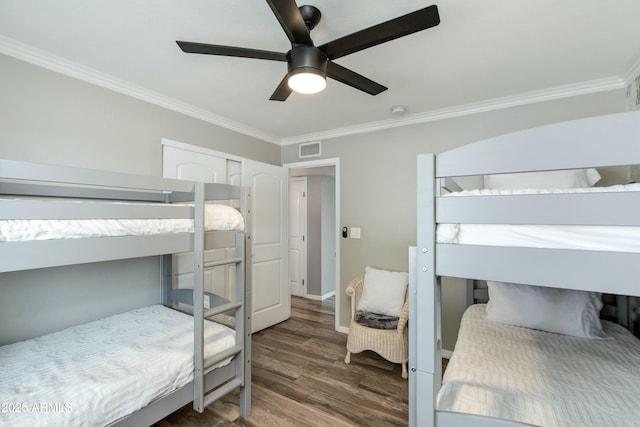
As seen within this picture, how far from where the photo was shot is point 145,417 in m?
1.42

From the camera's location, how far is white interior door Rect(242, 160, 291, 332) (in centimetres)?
331

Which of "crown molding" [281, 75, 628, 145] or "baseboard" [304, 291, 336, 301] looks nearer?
"crown molding" [281, 75, 628, 145]

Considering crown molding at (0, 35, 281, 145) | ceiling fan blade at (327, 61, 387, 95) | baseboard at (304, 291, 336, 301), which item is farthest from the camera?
baseboard at (304, 291, 336, 301)

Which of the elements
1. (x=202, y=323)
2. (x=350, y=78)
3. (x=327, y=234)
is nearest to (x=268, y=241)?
(x=327, y=234)

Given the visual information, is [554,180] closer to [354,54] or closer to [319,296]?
[354,54]

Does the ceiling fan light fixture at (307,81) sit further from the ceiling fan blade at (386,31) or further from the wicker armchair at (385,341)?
the wicker armchair at (385,341)

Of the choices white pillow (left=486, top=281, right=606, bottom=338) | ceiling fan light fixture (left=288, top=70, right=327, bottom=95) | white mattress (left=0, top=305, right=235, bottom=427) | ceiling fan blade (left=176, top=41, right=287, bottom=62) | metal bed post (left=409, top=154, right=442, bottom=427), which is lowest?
white mattress (left=0, top=305, right=235, bottom=427)

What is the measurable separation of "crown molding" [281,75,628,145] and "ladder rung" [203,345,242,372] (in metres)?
2.53

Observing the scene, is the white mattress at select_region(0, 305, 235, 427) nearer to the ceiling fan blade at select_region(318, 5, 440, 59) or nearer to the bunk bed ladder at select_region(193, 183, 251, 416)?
the bunk bed ladder at select_region(193, 183, 251, 416)

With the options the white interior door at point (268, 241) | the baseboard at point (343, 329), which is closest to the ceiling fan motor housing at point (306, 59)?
the white interior door at point (268, 241)

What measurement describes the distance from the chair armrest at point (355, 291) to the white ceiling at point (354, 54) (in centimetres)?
177

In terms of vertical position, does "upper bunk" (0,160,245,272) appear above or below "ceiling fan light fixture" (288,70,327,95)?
below

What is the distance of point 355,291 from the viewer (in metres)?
2.82

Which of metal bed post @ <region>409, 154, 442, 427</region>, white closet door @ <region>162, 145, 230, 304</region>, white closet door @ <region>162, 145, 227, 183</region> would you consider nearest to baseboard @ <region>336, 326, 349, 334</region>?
white closet door @ <region>162, 145, 230, 304</region>
